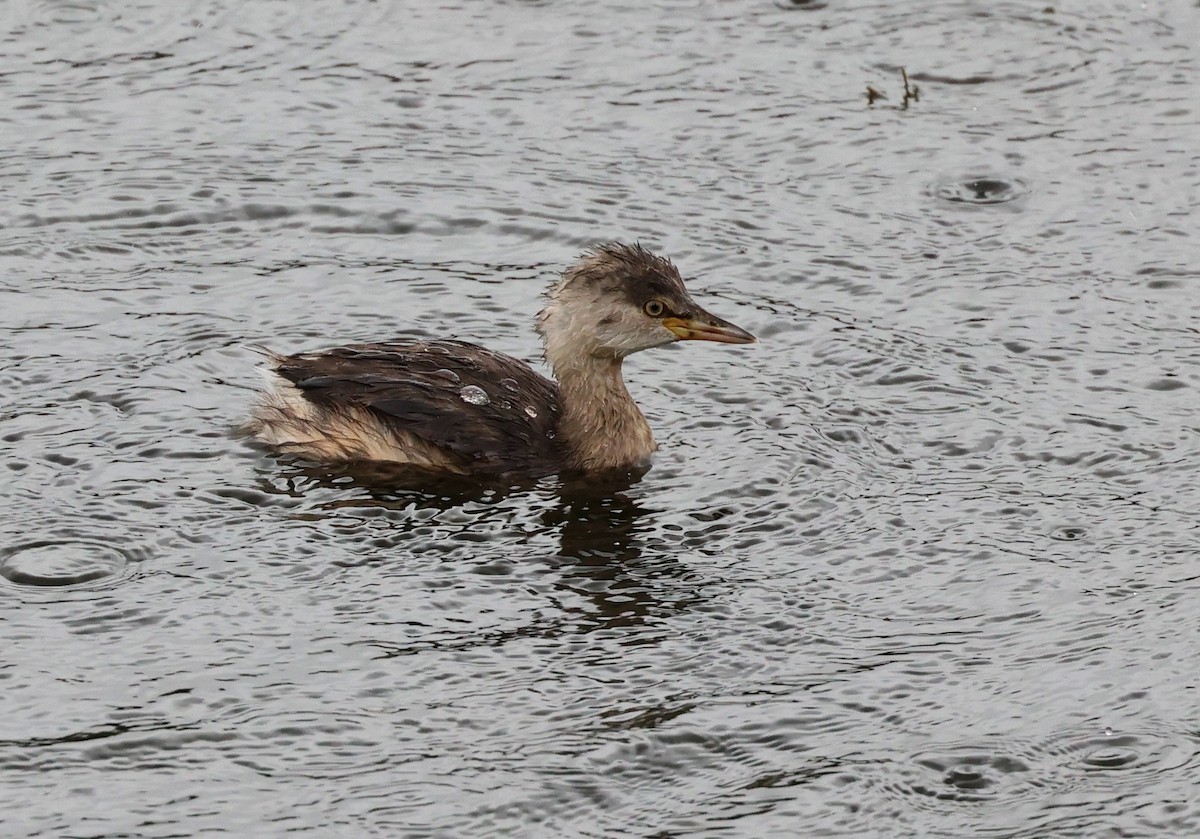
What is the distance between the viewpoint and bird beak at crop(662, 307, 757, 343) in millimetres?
10648

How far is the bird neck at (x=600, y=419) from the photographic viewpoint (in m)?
10.6

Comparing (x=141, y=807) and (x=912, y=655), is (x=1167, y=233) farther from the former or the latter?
(x=141, y=807)

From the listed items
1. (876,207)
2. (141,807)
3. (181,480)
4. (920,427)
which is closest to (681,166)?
(876,207)

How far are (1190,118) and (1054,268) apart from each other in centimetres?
244

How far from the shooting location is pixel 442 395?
1055 cm

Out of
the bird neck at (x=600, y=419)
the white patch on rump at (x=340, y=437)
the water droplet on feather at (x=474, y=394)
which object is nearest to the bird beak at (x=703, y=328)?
the bird neck at (x=600, y=419)

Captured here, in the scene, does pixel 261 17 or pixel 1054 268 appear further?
pixel 261 17

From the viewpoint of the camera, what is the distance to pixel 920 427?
10.7m

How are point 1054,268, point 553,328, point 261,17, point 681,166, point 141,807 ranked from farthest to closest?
point 261,17 < point 681,166 < point 1054,268 < point 553,328 < point 141,807

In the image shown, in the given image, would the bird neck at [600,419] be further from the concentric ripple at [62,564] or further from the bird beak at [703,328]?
the concentric ripple at [62,564]

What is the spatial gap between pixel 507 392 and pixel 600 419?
0.50m

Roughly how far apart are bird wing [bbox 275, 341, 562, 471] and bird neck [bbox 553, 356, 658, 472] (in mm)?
131

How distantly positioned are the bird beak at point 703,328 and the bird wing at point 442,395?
808mm

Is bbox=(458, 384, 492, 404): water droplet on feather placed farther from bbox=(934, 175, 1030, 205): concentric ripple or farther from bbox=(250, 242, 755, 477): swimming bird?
bbox=(934, 175, 1030, 205): concentric ripple
